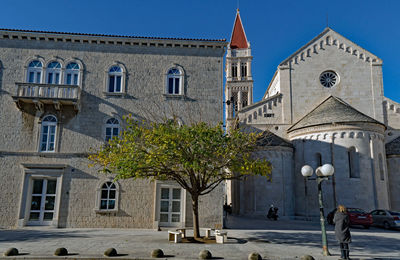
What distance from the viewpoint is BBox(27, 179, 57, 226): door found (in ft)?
58.9

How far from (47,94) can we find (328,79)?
25.2m

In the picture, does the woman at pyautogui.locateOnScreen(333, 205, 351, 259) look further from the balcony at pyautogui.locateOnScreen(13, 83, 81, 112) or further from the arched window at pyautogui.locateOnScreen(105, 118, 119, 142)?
the balcony at pyautogui.locateOnScreen(13, 83, 81, 112)

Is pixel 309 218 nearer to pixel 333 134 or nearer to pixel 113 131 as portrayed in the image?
pixel 333 134

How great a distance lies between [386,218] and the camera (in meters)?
21.2

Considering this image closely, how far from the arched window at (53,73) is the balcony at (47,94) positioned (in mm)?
1137

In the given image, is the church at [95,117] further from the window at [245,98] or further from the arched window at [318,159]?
the window at [245,98]

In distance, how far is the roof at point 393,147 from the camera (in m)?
27.4

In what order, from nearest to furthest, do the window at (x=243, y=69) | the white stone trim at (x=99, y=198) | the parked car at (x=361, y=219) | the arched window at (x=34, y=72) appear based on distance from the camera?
the white stone trim at (x=99, y=198)
the arched window at (x=34, y=72)
the parked car at (x=361, y=219)
the window at (x=243, y=69)

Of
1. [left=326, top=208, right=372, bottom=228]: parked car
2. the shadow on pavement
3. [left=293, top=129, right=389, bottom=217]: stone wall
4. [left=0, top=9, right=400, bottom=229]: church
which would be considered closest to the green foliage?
[left=0, top=9, right=400, bottom=229]: church

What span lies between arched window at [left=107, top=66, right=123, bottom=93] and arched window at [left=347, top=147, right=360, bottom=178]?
1871cm

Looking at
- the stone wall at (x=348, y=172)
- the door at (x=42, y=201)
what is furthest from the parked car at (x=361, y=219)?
the door at (x=42, y=201)

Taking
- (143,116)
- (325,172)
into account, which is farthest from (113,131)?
(325,172)

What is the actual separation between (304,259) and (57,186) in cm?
1452

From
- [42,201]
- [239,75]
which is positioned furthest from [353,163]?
[239,75]
